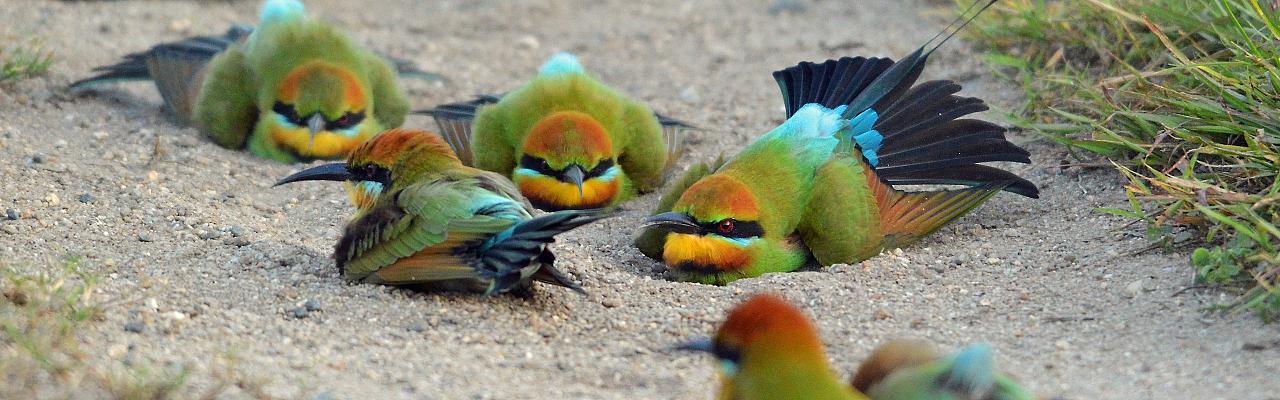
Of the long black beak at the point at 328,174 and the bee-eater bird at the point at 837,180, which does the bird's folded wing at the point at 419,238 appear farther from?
the bee-eater bird at the point at 837,180

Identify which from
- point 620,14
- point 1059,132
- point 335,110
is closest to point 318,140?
point 335,110

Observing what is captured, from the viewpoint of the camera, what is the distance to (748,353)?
2.42m

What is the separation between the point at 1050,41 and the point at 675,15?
2.47m

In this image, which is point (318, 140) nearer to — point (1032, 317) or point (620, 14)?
point (620, 14)

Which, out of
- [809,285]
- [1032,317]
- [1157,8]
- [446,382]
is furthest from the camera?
[1157,8]

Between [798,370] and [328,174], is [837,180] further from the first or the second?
[798,370]

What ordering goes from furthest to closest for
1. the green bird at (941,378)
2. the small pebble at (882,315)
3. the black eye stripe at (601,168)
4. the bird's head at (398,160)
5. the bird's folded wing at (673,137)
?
the bird's folded wing at (673,137)
the black eye stripe at (601,168)
the bird's head at (398,160)
the small pebble at (882,315)
the green bird at (941,378)

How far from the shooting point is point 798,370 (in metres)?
2.37

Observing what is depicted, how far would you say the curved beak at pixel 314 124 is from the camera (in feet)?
16.4

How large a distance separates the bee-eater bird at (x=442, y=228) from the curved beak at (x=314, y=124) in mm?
1439

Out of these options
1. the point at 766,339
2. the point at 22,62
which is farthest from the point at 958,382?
the point at 22,62

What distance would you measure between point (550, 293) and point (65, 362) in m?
1.32

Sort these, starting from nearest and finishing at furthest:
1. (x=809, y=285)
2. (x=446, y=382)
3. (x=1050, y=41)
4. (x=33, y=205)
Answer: (x=446, y=382), (x=809, y=285), (x=33, y=205), (x=1050, y=41)

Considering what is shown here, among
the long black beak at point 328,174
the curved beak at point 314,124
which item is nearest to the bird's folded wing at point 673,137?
the curved beak at point 314,124
